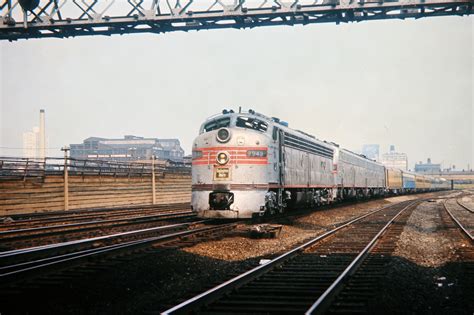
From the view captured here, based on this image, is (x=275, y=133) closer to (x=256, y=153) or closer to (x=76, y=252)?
Result: (x=256, y=153)

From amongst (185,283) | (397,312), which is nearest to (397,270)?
(397,312)

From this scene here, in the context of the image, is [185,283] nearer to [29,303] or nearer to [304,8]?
[29,303]

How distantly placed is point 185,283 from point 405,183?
5922 cm

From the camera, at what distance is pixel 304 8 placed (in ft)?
49.3

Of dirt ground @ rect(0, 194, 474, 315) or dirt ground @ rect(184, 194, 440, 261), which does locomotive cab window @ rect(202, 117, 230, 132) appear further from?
dirt ground @ rect(0, 194, 474, 315)

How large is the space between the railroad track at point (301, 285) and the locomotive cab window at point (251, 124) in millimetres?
5661

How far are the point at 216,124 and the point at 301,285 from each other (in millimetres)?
10224

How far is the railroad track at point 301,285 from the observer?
6008mm

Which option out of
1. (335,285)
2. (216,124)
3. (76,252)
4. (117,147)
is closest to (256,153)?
(216,124)

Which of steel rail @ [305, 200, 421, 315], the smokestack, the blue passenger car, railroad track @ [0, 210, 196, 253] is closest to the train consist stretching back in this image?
railroad track @ [0, 210, 196, 253]

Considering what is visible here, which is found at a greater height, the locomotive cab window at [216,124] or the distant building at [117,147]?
the distant building at [117,147]

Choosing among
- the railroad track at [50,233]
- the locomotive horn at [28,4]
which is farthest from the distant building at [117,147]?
the railroad track at [50,233]

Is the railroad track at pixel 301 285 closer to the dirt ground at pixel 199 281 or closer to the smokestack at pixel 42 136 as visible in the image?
the dirt ground at pixel 199 281

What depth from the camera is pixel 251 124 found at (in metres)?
16.5
